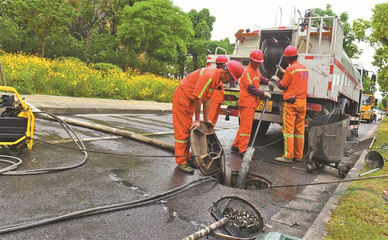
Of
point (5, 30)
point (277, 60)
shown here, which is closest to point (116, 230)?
point (277, 60)

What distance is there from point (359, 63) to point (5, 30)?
20.1 m

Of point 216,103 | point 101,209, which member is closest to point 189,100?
point 101,209

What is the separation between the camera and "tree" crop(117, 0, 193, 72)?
23.6m

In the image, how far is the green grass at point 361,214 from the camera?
8.41 ft

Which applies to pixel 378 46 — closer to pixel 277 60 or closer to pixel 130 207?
pixel 277 60

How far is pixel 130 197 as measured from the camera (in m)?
3.13

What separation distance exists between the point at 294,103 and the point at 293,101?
0.04 meters

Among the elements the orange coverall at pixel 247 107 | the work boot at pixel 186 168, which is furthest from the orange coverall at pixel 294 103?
the work boot at pixel 186 168

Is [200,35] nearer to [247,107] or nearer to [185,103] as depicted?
[247,107]

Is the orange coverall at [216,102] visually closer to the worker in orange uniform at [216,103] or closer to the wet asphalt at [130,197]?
the worker in orange uniform at [216,103]

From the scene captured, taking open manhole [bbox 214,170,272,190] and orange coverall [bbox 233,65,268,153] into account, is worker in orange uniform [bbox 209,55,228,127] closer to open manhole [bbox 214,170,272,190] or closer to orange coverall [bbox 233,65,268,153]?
orange coverall [bbox 233,65,268,153]

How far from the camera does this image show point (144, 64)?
27.8 metres

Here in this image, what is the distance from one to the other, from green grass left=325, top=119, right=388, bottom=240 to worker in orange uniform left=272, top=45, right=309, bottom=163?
151cm

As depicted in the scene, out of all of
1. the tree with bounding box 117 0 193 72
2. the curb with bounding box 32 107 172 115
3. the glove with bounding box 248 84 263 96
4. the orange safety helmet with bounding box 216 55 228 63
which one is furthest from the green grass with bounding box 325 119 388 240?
the tree with bounding box 117 0 193 72
